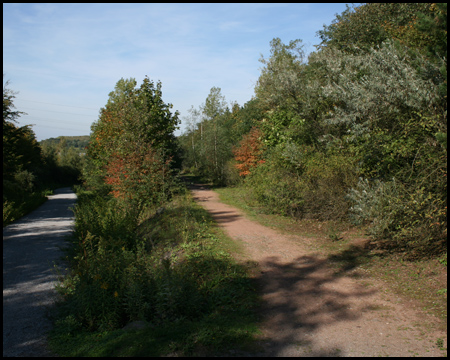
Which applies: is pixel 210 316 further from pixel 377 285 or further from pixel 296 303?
pixel 377 285

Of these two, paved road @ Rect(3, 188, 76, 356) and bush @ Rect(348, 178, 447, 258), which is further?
bush @ Rect(348, 178, 447, 258)

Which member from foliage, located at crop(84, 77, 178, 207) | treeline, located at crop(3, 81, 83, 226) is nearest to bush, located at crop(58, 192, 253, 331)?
foliage, located at crop(84, 77, 178, 207)

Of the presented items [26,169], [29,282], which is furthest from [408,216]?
[26,169]

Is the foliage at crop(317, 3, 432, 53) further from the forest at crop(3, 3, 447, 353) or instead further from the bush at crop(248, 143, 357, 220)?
the bush at crop(248, 143, 357, 220)

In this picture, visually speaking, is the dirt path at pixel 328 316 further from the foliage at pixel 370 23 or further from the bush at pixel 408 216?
the foliage at pixel 370 23

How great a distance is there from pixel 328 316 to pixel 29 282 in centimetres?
742

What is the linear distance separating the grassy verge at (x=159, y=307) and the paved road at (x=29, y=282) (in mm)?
358

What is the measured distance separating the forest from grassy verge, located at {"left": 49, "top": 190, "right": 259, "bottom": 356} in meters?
0.04

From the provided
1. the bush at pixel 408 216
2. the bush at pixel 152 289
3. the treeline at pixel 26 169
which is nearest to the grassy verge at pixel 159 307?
the bush at pixel 152 289

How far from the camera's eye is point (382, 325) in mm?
5094

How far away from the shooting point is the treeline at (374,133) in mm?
7266

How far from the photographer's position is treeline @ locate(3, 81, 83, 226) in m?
15.0

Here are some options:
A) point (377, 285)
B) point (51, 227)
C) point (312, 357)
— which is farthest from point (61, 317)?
point (51, 227)

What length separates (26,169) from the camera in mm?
39344
